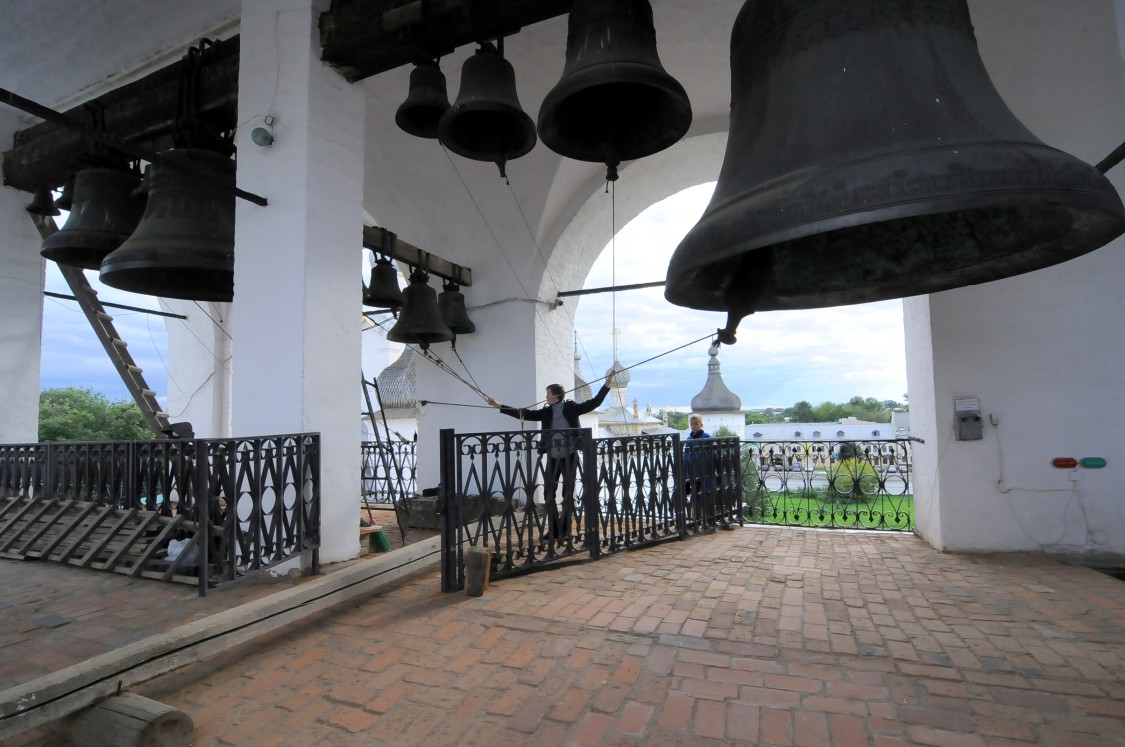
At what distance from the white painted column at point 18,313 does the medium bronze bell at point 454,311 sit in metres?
4.30

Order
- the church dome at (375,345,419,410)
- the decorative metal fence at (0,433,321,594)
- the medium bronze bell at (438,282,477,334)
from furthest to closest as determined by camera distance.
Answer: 1. the church dome at (375,345,419,410)
2. the medium bronze bell at (438,282,477,334)
3. the decorative metal fence at (0,433,321,594)

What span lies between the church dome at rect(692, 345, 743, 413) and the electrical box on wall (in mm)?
15585

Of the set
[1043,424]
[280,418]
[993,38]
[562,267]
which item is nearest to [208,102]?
[280,418]

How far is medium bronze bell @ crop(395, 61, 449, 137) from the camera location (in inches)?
151

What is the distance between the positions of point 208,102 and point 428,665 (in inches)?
188

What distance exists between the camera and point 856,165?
1.44 m

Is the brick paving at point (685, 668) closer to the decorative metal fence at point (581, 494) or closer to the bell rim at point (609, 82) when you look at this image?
the decorative metal fence at point (581, 494)

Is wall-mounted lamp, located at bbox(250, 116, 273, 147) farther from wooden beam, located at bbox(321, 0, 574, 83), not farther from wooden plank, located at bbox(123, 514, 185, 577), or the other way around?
wooden plank, located at bbox(123, 514, 185, 577)

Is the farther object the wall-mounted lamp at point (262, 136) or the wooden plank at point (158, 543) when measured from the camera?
the wall-mounted lamp at point (262, 136)

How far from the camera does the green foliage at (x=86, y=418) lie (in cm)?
2008

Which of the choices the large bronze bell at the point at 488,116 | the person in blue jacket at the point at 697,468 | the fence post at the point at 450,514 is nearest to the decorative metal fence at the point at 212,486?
the fence post at the point at 450,514

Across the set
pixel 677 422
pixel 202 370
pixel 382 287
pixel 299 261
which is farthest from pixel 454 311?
pixel 677 422

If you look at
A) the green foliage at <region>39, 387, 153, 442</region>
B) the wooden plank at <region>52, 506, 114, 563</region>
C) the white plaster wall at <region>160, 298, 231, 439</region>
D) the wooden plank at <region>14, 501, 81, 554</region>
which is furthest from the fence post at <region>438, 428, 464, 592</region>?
the green foliage at <region>39, 387, 153, 442</region>

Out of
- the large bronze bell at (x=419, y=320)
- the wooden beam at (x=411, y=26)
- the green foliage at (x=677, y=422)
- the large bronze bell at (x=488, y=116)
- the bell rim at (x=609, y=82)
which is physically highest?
the wooden beam at (x=411, y=26)
